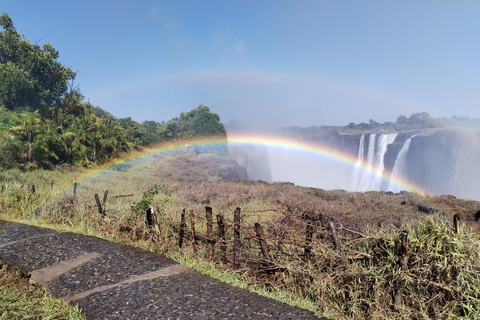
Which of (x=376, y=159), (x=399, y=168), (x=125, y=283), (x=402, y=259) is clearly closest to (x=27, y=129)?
(x=125, y=283)

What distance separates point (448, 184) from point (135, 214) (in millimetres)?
60481

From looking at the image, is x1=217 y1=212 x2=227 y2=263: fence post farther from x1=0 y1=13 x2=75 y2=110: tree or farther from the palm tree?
x1=0 y1=13 x2=75 y2=110: tree

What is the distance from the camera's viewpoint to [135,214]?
736 centimetres

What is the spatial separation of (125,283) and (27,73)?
5197 centimetres

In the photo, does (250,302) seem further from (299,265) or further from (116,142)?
(116,142)

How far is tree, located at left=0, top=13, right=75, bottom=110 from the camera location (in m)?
42.0

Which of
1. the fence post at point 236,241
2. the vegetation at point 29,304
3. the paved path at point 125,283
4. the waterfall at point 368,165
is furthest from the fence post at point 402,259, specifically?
the waterfall at point 368,165

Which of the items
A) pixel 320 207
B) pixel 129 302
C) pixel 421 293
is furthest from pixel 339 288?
pixel 320 207

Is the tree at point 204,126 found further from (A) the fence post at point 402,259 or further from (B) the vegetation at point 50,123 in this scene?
(A) the fence post at point 402,259

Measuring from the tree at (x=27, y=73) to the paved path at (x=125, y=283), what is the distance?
1681 inches

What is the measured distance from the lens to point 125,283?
462 cm

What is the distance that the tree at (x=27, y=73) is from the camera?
4197cm

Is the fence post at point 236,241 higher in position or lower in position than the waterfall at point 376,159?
higher

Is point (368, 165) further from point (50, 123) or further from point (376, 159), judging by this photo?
point (50, 123)
